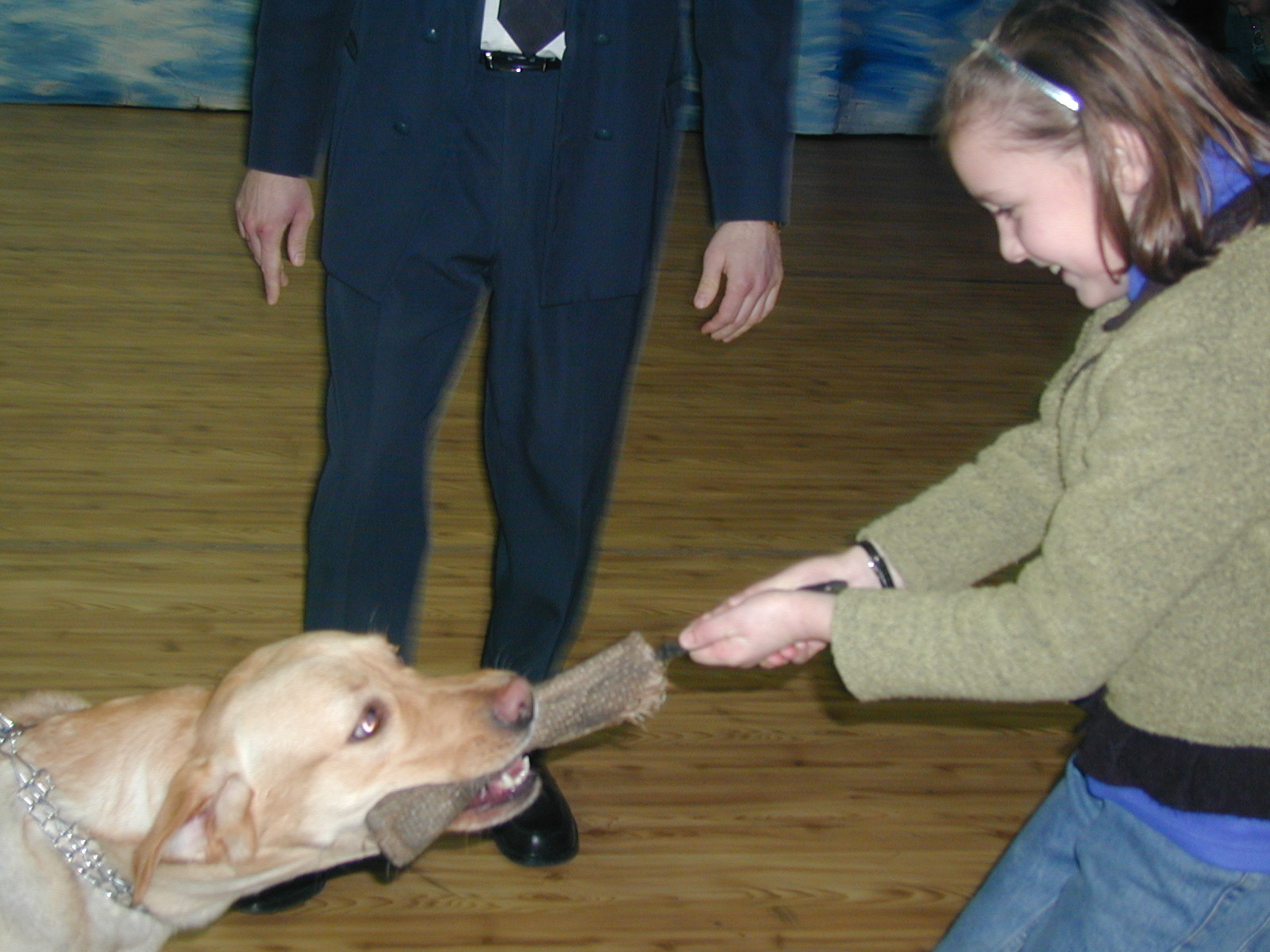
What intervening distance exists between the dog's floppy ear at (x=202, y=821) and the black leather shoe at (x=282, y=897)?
0.62 meters

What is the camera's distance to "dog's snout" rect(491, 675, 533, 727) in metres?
1.72

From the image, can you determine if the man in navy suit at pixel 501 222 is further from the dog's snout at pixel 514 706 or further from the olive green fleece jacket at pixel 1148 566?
the olive green fleece jacket at pixel 1148 566

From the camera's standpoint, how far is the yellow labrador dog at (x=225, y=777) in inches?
63.0

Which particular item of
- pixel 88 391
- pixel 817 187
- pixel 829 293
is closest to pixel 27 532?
pixel 88 391

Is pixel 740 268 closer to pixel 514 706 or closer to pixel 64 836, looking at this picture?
pixel 514 706

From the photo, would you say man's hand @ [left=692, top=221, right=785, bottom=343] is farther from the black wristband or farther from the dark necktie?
the black wristband

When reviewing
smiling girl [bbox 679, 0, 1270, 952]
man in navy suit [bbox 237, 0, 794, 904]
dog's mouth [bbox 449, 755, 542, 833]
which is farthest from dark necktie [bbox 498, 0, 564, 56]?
dog's mouth [bbox 449, 755, 542, 833]

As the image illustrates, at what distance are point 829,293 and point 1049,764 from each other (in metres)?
3.57

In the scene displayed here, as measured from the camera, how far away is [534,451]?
222 centimetres

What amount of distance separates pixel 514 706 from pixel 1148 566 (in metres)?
0.90

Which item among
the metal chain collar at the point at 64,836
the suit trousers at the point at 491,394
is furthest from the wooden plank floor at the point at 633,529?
the metal chain collar at the point at 64,836

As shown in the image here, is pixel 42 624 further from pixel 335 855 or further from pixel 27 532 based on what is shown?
pixel 335 855

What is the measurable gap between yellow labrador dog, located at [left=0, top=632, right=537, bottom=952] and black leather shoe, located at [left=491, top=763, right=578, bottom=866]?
65cm

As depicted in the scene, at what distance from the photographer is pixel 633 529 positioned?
367 centimetres
